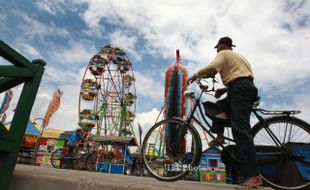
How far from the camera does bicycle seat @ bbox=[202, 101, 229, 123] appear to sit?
264 cm

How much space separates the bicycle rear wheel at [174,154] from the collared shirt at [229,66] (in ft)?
2.57

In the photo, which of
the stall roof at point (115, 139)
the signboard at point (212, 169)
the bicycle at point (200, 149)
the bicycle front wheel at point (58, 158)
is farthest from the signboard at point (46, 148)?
the bicycle at point (200, 149)

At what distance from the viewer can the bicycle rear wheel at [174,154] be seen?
270 centimetres

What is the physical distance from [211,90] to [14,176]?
2.42 metres

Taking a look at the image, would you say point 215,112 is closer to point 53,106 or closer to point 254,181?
point 254,181

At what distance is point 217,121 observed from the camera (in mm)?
2697

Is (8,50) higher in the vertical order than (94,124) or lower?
lower

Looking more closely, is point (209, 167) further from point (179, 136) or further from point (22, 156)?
point (22, 156)

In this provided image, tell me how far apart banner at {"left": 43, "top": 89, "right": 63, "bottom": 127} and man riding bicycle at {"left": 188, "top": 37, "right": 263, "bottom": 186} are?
39.3 feet

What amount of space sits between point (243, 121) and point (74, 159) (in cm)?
1044

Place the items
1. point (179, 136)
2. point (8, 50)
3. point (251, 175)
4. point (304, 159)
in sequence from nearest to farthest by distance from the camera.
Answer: point (8, 50) < point (251, 175) < point (304, 159) < point (179, 136)

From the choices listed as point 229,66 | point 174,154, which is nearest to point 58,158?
point 174,154

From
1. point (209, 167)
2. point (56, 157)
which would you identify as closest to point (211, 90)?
point (209, 167)

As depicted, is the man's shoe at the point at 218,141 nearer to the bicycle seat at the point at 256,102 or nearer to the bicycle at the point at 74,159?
the bicycle seat at the point at 256,102
